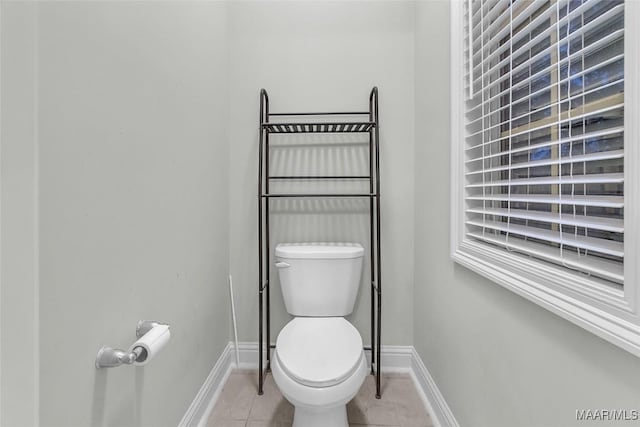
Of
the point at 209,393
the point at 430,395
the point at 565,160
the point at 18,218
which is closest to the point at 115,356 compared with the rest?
the point at 18,218

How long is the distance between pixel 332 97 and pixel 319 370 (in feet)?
Answer: 4.41

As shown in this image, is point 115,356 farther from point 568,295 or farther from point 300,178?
point 300,178

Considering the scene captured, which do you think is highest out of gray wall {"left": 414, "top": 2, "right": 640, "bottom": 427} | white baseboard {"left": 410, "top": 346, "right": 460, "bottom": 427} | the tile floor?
gray wall {"left": 414, "top": 2, "right": 640, "bottom": 427}

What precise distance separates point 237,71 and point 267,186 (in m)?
0.68

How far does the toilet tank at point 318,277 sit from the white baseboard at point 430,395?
1.64 ft

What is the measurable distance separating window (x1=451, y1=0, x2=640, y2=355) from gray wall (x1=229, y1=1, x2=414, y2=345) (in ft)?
1.87

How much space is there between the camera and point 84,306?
28.1 inches

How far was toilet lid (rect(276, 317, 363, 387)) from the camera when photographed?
1.09 m

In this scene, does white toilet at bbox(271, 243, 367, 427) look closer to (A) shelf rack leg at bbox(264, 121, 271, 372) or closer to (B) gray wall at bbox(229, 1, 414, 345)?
(A) shelf rack leg at bbox(264, 121, 271, 372)

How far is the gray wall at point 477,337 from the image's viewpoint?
25.5 inches

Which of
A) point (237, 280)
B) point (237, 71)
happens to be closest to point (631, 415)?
point (237, 280)

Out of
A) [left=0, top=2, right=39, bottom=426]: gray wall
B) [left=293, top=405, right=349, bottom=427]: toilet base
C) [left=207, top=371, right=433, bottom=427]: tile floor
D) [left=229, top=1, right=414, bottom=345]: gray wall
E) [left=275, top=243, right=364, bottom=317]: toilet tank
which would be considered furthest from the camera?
[left=229, top=1, right=414, bottom=345]: gray wall

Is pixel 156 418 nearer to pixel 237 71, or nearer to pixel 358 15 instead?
pixel 237 71

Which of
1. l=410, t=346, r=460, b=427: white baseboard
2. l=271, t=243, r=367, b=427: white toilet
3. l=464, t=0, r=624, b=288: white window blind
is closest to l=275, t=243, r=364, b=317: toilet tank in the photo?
l=271, t=243, r=367, b=427: white toilet
